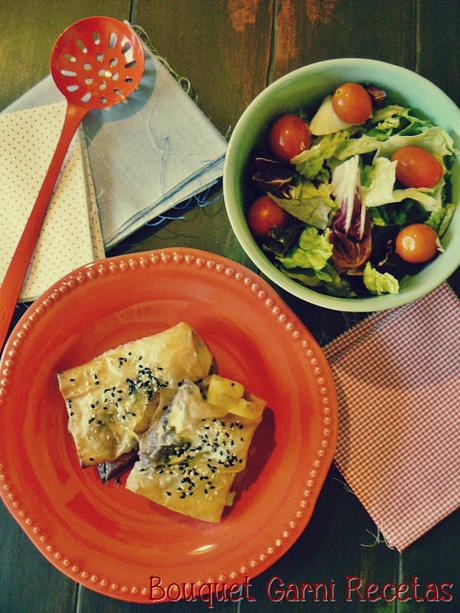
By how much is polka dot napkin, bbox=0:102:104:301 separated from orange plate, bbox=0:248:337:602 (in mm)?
82

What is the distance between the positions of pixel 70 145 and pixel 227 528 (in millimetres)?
739

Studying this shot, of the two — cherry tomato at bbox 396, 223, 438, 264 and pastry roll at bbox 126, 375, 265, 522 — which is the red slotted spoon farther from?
cherry tomato at bbox 396, 223, 438, 264

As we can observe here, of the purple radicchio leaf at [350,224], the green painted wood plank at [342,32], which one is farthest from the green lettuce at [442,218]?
the green painted wood plank at [342,32]

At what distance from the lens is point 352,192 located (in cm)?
90

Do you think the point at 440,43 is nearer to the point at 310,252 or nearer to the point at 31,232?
the point at 310,252

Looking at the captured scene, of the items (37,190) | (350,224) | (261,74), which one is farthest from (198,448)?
(261,74)

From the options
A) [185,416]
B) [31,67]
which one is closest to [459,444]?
[185,416]

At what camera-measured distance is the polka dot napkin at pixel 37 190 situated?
1064 mm

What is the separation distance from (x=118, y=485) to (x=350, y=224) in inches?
23.4

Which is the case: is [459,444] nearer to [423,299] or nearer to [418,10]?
[423,299]

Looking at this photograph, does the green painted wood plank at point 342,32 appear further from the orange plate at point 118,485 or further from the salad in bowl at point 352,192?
the orange plate at point 118,485

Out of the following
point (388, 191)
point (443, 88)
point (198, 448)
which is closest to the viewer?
point (388, 191)

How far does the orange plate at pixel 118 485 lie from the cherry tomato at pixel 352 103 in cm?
29

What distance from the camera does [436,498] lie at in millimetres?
1047
